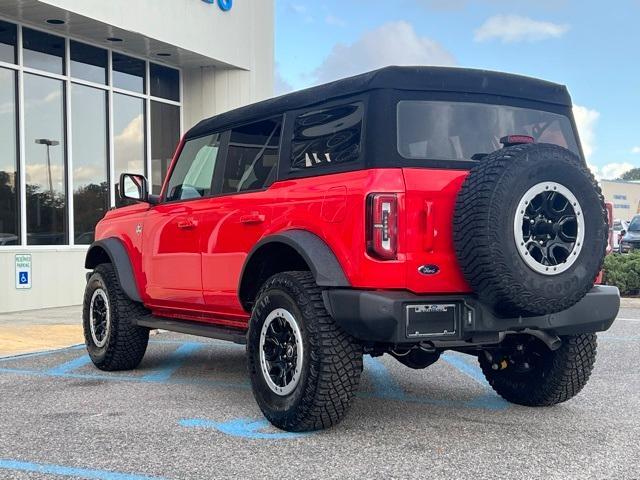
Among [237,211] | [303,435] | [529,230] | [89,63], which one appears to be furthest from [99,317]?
[89,63]

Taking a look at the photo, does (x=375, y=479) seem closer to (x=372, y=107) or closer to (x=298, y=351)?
(x=298, y=351)

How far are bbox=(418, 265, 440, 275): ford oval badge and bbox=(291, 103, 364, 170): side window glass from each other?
0.72 m

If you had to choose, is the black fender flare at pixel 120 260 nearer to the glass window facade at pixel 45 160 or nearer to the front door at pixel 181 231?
the front door at pixel 181 231

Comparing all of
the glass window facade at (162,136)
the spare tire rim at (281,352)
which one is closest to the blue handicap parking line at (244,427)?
the spare tire rim at (281,352)

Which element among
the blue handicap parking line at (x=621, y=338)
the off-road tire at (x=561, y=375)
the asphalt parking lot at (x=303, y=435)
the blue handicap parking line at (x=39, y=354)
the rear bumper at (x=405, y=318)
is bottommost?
the blue handicap parking line at (x=621, y=338)

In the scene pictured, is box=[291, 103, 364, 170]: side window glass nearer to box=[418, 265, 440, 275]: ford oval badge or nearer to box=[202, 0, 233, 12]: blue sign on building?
box=[418, 265, 440, 275]: ford oval badge

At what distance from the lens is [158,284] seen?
6.07 m

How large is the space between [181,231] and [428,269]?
243 centimetres

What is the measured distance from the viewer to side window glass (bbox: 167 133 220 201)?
18.8 feet

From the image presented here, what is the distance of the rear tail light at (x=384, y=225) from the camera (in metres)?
3.94

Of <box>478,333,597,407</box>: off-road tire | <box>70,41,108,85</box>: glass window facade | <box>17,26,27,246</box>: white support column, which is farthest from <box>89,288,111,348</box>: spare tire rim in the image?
<box>70,41,108,85</box>: glass window facade

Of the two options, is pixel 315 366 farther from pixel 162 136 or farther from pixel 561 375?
pixel 162 136

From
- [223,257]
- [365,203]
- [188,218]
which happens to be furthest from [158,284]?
[365,203]

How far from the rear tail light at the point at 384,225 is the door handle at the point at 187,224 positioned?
6.58 ft
